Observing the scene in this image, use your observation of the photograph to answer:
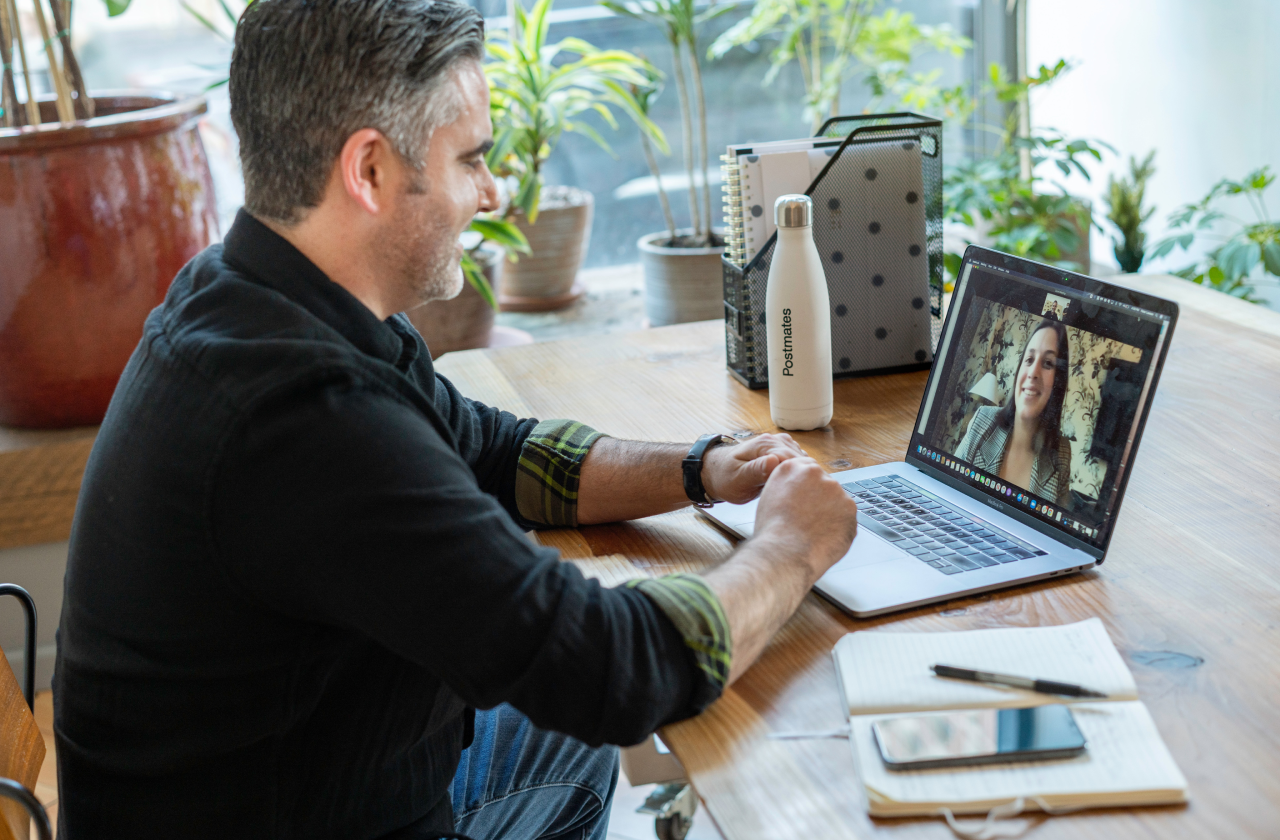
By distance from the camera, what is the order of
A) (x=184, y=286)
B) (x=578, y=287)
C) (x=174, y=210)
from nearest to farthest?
(x=184, y=286) → (x=174, y=210) → (x=578, y=287)

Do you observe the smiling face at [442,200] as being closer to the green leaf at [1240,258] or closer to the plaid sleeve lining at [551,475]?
the plaid sleeve lining at [551,475]

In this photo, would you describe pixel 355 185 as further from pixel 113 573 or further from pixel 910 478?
pixel 910 478

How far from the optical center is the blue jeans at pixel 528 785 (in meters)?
1.14

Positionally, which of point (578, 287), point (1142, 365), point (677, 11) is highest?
point (677, 11)

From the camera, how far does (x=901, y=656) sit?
0.84 meters

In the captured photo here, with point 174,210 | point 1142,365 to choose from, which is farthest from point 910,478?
point 174,210

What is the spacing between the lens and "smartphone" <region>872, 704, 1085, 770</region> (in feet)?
2.37

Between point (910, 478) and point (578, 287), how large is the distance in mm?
2232

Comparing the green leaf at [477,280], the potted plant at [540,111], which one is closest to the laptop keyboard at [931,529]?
the green leaf at [477,280]

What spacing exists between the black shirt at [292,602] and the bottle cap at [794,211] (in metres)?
0.51

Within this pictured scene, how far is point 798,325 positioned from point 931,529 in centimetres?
34

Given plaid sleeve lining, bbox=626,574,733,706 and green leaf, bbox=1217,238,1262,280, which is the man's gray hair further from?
green leaf, bbox=1217,238,1262,280

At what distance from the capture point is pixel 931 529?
106 cm

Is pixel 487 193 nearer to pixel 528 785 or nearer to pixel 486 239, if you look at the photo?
pixel 528 785
